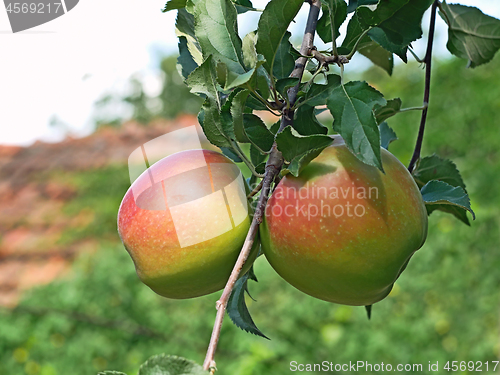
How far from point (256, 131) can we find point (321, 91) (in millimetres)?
89

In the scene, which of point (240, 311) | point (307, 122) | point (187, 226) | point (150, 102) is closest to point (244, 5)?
point (307, 122)

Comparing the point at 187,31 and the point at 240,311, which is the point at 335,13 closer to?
the point at 187,31

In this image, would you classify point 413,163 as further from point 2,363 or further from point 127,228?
point 2,363

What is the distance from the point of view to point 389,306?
6.21 ft

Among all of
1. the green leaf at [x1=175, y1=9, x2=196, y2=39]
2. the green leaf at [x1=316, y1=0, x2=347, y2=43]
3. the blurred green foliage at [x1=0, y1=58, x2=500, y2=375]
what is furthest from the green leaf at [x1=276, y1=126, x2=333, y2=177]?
the blurred green foliage at [x1=0, y1=58, x2=500, y2=375]

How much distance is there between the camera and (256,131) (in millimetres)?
525

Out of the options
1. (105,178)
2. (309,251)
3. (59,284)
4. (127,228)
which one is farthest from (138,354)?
(105,178)

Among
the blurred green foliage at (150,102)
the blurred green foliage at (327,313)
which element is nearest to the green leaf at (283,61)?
the blurred green foliage at (327,313)

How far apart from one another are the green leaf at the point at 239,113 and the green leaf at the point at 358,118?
0.28 feet

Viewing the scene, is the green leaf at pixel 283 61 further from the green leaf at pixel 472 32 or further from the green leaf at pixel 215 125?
the green leaf at pixel 472 32

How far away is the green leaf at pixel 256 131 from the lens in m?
0.52

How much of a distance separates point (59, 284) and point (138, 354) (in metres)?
0.92

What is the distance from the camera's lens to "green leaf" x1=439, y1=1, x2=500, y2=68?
0.62 m

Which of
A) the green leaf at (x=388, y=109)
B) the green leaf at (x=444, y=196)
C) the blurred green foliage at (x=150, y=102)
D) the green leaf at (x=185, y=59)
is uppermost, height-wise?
the green leaf at (x=185, y=59)
